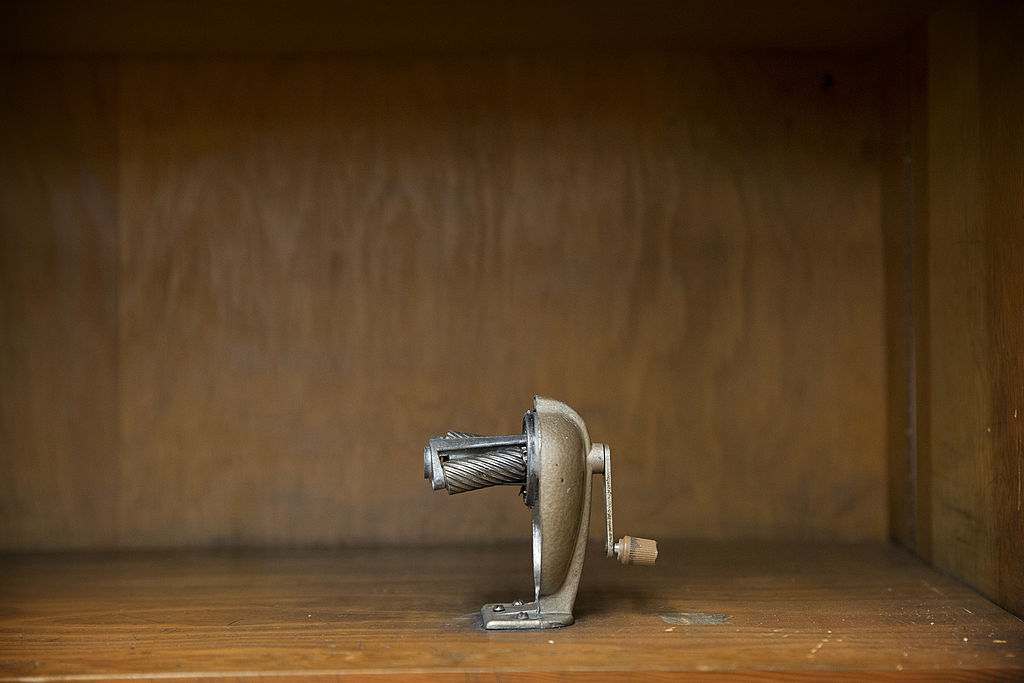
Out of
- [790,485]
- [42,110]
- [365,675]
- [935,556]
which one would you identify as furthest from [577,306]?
[42,110]

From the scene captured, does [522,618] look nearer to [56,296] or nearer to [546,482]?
[546,482]

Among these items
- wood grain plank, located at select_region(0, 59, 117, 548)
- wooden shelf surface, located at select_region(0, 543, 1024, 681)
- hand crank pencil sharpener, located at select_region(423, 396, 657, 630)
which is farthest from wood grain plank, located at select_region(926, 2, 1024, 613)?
wood grain plank, located at select_region(0, 59, 117, 548)

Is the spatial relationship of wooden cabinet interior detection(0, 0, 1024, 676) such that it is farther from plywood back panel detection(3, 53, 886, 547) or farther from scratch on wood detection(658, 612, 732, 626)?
scratch on wood detection(658, 612, 732, 626)

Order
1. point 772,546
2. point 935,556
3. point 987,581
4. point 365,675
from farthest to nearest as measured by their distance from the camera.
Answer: point 772,546 → point 935,556 → point 987,581 → point 365,675

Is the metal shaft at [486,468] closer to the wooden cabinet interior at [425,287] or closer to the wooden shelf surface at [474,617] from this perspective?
the wooden shelf surface at [474,617]

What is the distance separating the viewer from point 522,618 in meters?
1.13

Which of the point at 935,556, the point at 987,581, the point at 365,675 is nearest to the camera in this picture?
the point at 365,675

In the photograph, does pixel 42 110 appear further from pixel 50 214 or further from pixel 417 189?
pixel 417 189

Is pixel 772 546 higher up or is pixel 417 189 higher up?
pixel 417 189

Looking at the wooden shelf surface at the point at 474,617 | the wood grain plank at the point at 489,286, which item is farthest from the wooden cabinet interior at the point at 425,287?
the wooden shelf surface at the point at 474,617

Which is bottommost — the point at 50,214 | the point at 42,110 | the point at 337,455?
the point at 337,455

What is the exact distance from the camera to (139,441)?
1.62 meters

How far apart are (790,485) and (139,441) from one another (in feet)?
3.69

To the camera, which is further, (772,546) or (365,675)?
(772,546)
